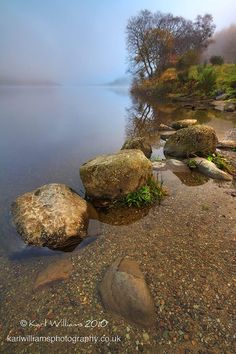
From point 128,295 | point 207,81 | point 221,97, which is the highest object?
point 207,81

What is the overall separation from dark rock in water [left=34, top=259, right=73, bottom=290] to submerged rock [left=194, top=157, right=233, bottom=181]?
526 cm

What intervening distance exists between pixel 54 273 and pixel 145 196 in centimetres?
287

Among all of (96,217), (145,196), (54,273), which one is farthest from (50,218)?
(145,196)

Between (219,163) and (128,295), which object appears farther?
(219,163)

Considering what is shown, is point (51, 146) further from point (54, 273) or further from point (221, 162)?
point (54, 273)

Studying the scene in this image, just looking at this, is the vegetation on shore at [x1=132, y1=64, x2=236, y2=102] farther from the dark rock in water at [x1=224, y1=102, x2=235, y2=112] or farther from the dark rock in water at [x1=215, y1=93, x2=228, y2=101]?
the dark rock in water at [x1=224, y1=102, x2=235, y2=112]

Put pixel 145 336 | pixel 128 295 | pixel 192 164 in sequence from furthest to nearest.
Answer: pixel 192 164 < pixel 128 295 < pixel 145 336

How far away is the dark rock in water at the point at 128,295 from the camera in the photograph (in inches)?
120

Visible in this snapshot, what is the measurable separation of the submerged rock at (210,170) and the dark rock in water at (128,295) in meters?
4.67

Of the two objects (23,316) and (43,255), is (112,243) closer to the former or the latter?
(43,255)

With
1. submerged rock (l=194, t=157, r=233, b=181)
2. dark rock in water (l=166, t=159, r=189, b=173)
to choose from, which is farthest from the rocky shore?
dark rock in water (l=166, t=159, r=189, b=173)

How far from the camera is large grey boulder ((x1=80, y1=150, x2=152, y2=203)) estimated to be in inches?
220

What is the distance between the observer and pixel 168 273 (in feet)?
12.4

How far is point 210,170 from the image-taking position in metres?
7.37
